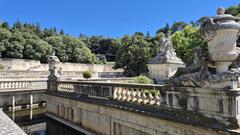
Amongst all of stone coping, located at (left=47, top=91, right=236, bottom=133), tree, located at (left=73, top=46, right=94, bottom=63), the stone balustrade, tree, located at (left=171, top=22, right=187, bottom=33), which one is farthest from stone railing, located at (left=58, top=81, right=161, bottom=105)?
tree, located at (left=171, top=22, right=187, bottom=33)

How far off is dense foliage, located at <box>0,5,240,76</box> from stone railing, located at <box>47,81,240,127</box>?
8315 millimetres

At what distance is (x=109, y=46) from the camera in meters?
84.7

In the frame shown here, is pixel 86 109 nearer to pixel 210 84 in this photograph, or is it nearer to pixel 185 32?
pixel 210 84

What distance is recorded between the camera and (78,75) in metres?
31.4

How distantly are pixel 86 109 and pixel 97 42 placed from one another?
77.1 meters

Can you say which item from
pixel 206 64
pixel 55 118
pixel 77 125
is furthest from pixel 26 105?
pixel 206 64

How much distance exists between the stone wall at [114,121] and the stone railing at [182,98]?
33 cm

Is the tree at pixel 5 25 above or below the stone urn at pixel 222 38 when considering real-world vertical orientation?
above

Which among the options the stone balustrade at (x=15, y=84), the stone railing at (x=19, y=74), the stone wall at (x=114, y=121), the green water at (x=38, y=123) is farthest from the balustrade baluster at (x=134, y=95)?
the stone railing at (x=19, y=74)

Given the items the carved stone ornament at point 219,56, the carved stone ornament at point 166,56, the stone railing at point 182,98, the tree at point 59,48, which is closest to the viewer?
the stone railing at point 182,98

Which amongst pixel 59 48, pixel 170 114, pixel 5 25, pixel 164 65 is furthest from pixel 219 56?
pixel 5 25

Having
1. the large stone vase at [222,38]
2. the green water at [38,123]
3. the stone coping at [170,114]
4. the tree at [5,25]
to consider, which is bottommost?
the green water at [38,123]

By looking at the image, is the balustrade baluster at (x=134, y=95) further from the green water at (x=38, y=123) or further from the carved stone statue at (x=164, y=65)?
the carved stone statue at (x=164, y=65)

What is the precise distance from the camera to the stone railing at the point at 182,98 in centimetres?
486
